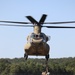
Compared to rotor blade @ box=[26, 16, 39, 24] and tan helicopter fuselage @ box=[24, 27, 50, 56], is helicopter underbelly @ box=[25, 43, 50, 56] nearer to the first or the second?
tan helicopter fuselage @ box=[24, 27, 50, 56]

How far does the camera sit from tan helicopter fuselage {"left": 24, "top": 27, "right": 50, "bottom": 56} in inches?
1410

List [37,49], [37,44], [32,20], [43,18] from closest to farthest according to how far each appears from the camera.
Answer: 1. [43,18]
2. [37,44]
3. [37,49]
4. [32,20]

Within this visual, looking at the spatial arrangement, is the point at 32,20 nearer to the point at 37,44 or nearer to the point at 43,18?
the point at 43,18

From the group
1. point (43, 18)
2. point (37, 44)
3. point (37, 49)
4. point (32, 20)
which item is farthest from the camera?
point (32, 20)

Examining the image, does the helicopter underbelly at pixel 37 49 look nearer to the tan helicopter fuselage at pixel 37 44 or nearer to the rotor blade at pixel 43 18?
the tan helicopter fuselage at pixel 37 44

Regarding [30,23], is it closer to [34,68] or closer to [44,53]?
[44,53]

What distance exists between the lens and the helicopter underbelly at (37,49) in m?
35.8

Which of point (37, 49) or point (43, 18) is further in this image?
point (37, 49)

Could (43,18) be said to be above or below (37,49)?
above

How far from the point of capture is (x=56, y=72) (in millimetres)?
176250

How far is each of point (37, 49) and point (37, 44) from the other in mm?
606

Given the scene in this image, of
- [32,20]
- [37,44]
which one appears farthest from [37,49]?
[32,20]

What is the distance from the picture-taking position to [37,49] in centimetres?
3584

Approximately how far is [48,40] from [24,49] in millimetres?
3114
